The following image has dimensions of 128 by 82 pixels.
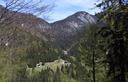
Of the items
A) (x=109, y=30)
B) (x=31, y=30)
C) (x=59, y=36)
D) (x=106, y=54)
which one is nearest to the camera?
(x=31, y=30)

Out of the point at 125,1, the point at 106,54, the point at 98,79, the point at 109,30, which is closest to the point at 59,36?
the point at 125,1

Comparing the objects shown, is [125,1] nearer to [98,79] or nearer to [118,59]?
[118,59]

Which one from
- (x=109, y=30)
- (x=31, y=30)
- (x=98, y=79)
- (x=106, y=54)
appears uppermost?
(x=31, y=30)

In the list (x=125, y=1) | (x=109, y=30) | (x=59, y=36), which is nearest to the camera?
(x=59, y=36)

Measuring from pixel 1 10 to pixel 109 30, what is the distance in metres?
21.5

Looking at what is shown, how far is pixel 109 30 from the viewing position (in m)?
32.8

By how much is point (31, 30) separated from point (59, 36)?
118 cm

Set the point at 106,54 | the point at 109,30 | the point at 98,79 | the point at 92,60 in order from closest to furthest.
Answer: the point at 109,30 < the point at 106,54 < the point at 92,60 < the point at 98,79

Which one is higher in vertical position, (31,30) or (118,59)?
(31,30)

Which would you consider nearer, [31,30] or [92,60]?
[31,30]

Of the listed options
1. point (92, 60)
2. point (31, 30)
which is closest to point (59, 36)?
point (31, 30)

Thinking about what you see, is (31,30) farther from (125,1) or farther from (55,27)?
(125,1)

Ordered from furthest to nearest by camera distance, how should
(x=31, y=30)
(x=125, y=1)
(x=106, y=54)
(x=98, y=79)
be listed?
(x=98, y=79) → (x=106, y=54) → (x=125, y=1) → (x=31, y=30)

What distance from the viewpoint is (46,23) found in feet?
40.7
